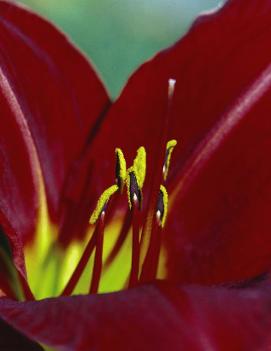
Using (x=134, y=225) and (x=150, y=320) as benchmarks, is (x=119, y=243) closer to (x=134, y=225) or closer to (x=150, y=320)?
(x=134, y=225)

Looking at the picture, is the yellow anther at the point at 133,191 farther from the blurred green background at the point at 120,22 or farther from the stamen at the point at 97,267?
the blurred green background at the point at 120,22

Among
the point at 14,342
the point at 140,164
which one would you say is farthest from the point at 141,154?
the point at 14,342

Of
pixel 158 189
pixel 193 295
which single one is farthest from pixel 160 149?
pixel 193 295

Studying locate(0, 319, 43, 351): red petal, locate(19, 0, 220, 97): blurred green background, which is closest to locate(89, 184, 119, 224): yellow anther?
locate(0, 319, 43, 351): red petal

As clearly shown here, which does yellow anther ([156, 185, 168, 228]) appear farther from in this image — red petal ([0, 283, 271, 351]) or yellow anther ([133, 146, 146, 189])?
red petal ([0, 283, 271, 351])

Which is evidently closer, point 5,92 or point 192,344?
point 192,344

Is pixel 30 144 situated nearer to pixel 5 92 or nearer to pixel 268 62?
pixel 5 92
